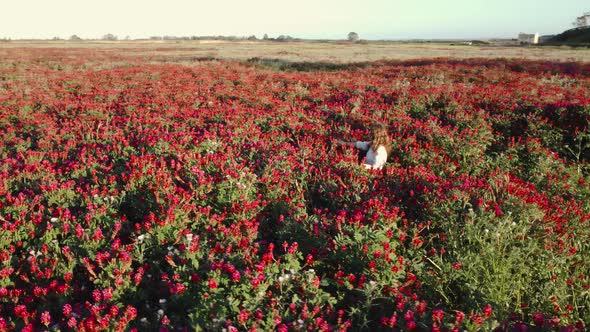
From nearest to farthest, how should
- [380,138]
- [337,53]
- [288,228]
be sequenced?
[288,228] < [380,138] < [337,53]

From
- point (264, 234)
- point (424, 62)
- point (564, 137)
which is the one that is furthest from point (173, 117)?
point (424, 62)

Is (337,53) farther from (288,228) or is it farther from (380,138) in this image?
(288,228)

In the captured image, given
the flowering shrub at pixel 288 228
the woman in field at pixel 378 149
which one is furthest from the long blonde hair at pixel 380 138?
the flowering shrub at pixel 288 228

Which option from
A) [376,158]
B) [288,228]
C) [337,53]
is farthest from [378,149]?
[337,53]

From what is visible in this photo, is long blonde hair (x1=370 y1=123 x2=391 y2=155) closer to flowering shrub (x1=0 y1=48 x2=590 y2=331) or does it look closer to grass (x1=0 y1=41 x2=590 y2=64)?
flowering shrub (x1=0 y1=48 x2=590 y2=331)

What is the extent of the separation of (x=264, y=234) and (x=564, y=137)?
320 inches

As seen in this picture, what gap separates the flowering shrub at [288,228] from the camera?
132 inches

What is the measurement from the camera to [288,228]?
4590 millimetres

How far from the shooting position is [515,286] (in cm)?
359

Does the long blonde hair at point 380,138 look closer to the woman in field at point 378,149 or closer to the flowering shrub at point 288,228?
the woman in field at point 378,149

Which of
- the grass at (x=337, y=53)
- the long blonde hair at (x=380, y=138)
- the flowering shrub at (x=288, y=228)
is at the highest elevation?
the grass at (x=337, y=53)

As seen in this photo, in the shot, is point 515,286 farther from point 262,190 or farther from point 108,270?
point 108,270

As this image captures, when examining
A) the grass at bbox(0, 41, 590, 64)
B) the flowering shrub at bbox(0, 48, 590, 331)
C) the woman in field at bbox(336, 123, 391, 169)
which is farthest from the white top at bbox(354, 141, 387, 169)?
the grass at bbox(0, 41, 590, 64)

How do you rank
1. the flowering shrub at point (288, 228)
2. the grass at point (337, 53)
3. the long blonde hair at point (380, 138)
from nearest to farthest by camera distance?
the flowering shrub at point (288, 228) → the long blonde hair at point (380, 138) → the grass at point (337, 53)
